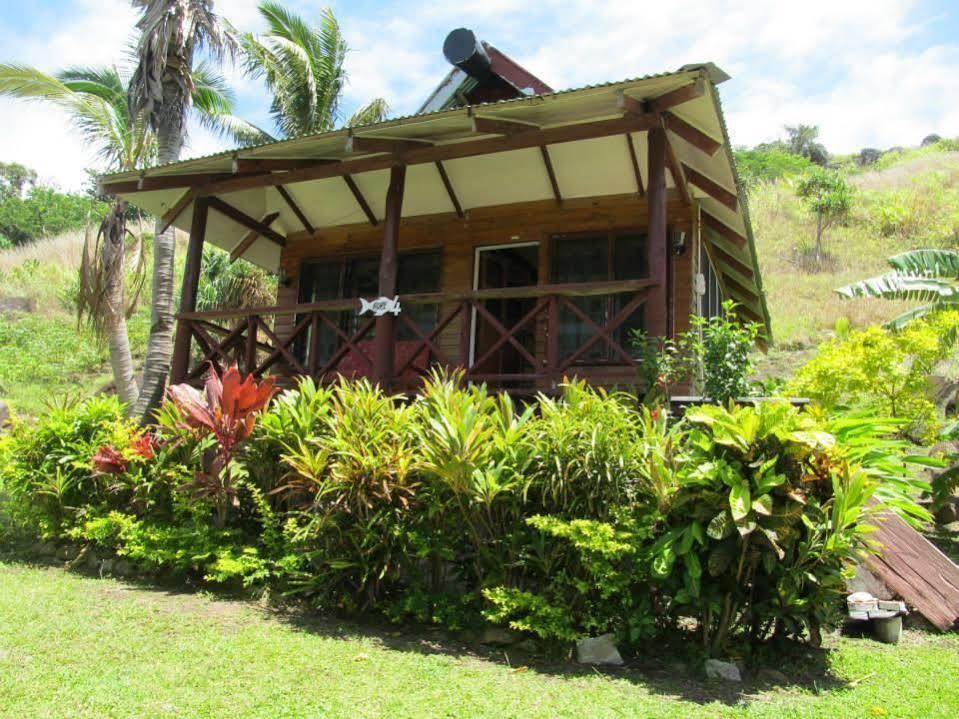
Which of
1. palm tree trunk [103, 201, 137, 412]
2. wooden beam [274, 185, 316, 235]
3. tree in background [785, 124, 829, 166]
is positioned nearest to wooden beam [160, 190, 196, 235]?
wooden beam [274, 185, 316, 235]

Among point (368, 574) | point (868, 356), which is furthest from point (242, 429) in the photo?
point (868, 356)

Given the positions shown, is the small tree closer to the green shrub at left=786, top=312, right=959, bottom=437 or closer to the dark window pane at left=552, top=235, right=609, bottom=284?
the green shrub at left=786, top=312, right=959, bottom=437

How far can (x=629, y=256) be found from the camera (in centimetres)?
877

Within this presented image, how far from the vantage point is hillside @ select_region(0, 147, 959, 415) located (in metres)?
21.0

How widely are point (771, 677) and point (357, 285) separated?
7.59 m

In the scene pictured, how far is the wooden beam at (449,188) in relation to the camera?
28.3 feet

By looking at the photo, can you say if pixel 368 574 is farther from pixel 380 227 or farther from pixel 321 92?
pixel 321 92

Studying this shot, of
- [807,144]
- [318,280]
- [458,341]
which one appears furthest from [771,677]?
[807,144]

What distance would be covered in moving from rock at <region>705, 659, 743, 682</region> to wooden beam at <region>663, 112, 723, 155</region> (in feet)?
15.0

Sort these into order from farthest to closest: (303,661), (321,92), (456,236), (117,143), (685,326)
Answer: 1. (321,92)
2. (117,143)
3. (456,236)
4. (685,326)
5. (303,661)

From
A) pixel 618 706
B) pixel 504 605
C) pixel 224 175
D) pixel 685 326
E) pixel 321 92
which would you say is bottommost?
pixel 618 706

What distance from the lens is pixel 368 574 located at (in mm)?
4969

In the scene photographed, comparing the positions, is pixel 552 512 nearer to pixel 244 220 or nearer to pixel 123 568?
pixel 123 568

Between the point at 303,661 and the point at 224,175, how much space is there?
633cm
